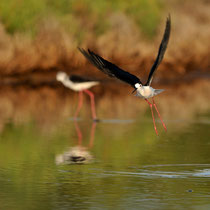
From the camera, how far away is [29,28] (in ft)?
91.8

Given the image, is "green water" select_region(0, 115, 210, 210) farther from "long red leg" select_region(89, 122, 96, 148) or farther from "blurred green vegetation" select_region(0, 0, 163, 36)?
"blurred green vegetation" select_region(0, 0, 163, 36)

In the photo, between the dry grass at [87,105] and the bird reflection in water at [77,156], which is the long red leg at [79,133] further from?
the dry grass at [87,105]

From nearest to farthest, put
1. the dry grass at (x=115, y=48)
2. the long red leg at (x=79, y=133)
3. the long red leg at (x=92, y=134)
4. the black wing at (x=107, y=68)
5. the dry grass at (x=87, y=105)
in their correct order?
the black wing at (x=107, y=68), the long red leg at (x=92, y=134), the long red leg at (x=79, y=133), the dry grass at (x=87, y=105), the dry grass at (x=115, y=48)

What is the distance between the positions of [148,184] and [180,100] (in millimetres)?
12963

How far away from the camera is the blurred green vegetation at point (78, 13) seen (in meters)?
28.0

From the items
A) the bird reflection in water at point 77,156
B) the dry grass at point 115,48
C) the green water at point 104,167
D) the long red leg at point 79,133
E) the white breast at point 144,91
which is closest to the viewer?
the green water at point 104,167

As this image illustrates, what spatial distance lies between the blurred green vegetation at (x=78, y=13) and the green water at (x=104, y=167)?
44.9ft

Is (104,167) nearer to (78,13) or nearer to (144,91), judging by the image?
(144,91)

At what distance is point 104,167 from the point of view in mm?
9688

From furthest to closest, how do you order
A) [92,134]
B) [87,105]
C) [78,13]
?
[78,13]
[87,105]
[92,134]

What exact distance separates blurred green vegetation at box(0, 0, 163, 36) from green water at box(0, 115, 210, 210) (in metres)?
13.7

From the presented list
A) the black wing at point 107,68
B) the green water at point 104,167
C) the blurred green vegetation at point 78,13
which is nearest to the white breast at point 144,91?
the black wing at point 107,68

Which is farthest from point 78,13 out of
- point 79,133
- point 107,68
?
point 107,68

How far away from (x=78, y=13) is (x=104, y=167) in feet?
73.3
